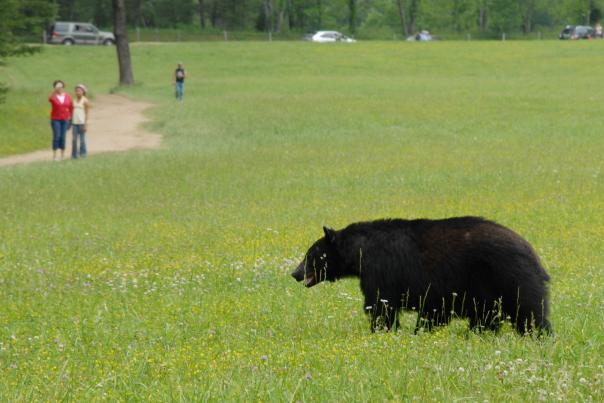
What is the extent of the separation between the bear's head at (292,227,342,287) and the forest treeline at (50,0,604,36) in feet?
316

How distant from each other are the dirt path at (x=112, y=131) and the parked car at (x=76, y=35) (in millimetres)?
38436

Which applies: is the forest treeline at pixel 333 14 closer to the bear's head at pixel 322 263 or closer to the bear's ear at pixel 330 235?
the bear's head at pixel 322 263

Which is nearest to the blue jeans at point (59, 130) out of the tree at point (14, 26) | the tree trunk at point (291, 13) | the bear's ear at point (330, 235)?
the tree at point (14, 26)

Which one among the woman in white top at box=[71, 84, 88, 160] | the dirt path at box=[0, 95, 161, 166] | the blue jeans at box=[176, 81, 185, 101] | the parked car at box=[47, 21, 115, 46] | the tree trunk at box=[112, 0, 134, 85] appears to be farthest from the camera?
the parked car at box=[47, 21, 115, 46]

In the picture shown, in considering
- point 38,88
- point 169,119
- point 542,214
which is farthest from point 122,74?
point 542,214

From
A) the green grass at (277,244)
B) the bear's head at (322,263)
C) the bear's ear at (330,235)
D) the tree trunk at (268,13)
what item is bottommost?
the green grass at (277,244)

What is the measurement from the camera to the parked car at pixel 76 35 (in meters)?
87.6

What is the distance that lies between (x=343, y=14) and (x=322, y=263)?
151 meters

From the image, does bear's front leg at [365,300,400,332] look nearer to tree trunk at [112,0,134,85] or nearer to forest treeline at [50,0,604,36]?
tree trunk at [112,0,134,85]

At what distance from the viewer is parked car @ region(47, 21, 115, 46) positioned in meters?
87.6

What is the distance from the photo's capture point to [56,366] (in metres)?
7.17

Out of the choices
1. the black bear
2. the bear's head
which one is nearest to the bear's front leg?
the black bear

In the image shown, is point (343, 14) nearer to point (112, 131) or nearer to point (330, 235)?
point (112, 131)

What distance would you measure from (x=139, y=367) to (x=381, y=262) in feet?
7.39
